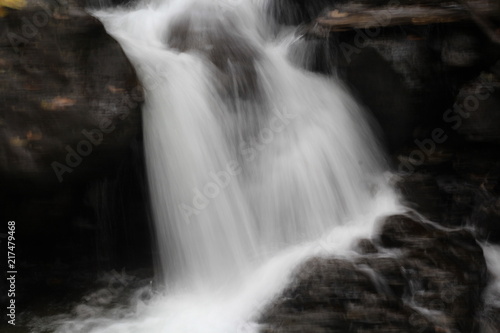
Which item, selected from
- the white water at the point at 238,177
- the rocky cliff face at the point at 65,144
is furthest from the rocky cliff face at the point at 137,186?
the white water at the point at 238,177

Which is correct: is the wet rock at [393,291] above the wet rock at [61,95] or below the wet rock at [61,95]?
below

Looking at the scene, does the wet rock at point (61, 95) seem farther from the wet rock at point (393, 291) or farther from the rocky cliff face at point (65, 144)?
the wet rock at point (393, 291)

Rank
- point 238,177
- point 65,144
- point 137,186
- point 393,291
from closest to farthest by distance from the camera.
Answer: point 393,291, point 65,144, point 137,186, point 238,177

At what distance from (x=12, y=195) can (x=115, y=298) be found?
1329mm

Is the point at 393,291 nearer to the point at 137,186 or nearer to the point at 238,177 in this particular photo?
the point at 238,177

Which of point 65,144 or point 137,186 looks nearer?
point 65,144

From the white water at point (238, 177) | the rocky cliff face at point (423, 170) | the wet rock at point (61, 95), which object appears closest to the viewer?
the rocky cliff face at point (423, 170)

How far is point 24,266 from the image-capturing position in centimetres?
443

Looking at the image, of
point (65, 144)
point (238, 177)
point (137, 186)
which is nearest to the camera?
point (65, 144)

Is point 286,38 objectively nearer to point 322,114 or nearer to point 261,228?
point 322,114

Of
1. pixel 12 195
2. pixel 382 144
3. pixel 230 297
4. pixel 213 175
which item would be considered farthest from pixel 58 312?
pixel 382 144

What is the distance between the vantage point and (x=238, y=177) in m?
4.79

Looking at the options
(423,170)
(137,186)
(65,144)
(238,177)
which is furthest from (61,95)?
(423,170)

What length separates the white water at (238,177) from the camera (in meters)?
4.29
